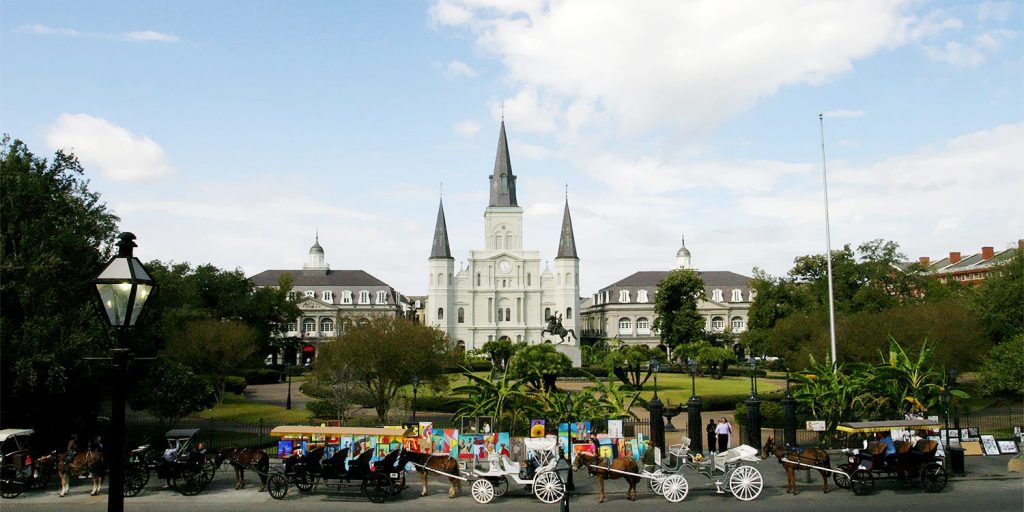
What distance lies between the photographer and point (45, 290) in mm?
21469

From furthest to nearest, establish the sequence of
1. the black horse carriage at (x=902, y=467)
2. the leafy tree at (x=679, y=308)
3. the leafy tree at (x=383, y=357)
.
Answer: the leafy tree at (x=679, y=308) < the leafy tree at (x=383, y=357) < the black horse carriage at (x=902, y=467)

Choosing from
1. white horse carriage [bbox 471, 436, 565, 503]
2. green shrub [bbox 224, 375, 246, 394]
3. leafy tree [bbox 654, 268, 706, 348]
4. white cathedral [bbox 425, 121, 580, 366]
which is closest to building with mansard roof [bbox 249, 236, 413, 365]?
white cathedral [bbox 425, 121, 580, 366]

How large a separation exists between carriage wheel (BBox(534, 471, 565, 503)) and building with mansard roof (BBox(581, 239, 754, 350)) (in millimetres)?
86137

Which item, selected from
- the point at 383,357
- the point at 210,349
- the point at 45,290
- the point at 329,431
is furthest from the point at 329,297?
the point at 329,431

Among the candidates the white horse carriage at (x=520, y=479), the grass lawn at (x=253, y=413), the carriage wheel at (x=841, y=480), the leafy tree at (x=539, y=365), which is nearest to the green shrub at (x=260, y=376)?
the grass lawn at (x=253, y=413)

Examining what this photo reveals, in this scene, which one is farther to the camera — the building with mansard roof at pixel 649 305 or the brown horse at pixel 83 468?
the building with mansard roof at pixel 649 305

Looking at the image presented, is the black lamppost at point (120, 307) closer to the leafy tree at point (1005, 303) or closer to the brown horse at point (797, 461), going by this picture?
the brown horse at point (797, 461)

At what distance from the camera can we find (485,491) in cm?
1628

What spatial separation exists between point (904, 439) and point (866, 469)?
3.97 m

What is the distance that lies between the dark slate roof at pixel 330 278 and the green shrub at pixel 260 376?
130ft

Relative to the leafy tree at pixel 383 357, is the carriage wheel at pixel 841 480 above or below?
below

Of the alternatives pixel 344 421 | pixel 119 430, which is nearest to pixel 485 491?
pixel 119 430

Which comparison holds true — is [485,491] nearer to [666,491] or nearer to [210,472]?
[666,491]

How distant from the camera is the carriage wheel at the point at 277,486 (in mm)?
16719
